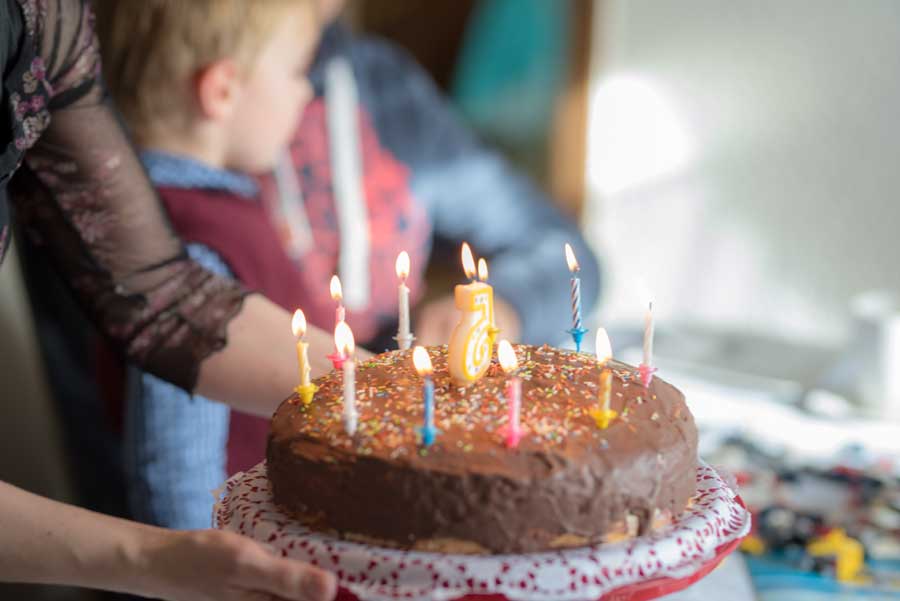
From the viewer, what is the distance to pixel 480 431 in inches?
34.2

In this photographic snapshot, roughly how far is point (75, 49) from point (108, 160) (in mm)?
139

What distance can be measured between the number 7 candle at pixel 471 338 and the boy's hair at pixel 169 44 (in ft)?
3.29

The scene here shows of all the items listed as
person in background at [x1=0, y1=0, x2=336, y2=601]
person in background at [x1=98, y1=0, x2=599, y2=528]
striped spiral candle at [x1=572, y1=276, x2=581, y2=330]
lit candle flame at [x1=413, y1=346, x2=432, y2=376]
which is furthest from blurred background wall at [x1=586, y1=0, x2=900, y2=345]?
lit candle flame at [x1=413, y1=346, x2=432, y2=376]

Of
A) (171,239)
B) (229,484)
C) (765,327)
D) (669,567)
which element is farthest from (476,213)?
(669,567)

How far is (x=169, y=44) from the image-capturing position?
1.75 metres

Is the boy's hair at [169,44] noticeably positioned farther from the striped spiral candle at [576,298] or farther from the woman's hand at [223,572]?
the woman's hand at [223,572]

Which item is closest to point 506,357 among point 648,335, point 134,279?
point 648,335

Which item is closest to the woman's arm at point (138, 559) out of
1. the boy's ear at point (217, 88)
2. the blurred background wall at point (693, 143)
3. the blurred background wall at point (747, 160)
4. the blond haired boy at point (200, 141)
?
the blond haired boy at point (200, 141)

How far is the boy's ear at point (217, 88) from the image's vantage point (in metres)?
1.74

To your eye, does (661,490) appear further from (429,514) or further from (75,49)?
(75,49)

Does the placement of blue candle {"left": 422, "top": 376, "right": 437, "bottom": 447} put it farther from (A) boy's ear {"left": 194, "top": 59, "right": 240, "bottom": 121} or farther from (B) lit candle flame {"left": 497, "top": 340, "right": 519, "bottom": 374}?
(A) boy's ear {"left": 194, "top": 59, "right": 240, "bottom": 121}

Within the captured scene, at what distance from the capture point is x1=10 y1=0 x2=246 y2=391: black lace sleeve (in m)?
1.17

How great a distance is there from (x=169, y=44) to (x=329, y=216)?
72 centimetres

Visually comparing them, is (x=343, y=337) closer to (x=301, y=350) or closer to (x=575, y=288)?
(x=301, y=350)
